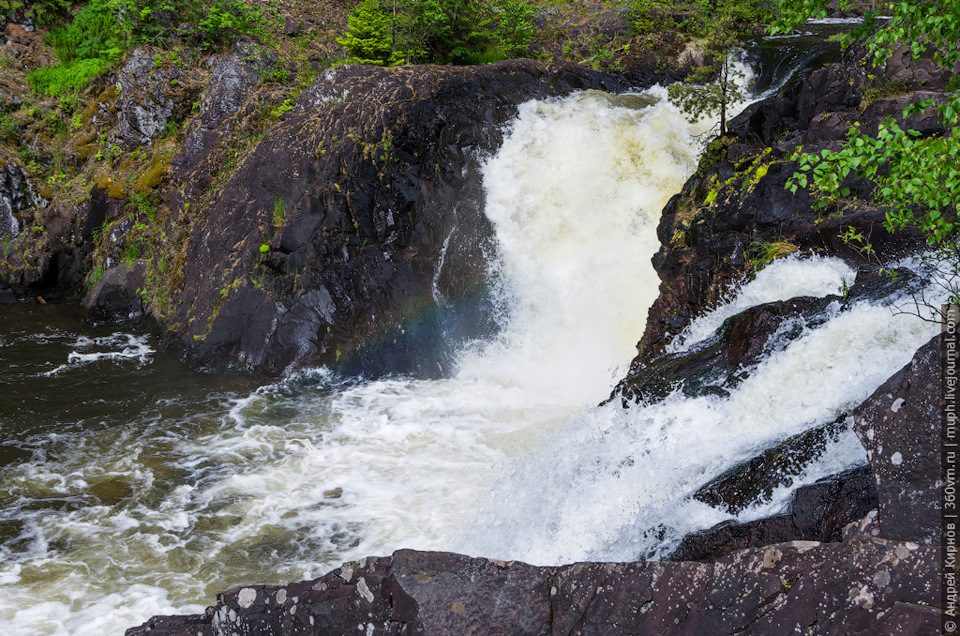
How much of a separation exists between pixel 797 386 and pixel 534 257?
659cm

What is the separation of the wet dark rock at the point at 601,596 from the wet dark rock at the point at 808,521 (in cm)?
89

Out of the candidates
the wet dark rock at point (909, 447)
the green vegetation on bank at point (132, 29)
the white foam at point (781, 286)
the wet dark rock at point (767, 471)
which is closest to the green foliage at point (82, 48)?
the green vegetation on bank at point (132, 29)

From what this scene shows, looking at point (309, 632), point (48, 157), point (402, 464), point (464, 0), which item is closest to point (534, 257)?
point (402, 464)

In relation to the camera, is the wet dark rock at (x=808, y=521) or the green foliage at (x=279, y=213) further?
the green foliage at (x=279, y=213)

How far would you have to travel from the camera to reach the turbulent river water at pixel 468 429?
5527 mm

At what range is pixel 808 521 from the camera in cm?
408

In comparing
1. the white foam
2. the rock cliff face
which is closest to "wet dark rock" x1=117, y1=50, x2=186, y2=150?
the white foam

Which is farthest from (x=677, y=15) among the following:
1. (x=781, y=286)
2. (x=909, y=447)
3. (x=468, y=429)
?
(x=909, y=447)

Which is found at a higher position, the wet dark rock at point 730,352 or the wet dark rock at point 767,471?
the wet dark rock at point 730,352

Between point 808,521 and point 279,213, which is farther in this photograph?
point 279,213

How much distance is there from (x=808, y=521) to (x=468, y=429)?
18.1 ft

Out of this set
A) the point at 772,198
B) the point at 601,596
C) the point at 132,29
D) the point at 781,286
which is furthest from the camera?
the point at 132,29

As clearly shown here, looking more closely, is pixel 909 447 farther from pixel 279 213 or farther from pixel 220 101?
pixel 220 101

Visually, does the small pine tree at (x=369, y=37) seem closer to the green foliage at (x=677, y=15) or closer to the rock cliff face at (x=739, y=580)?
the green foliage at (x=677, y=15)
